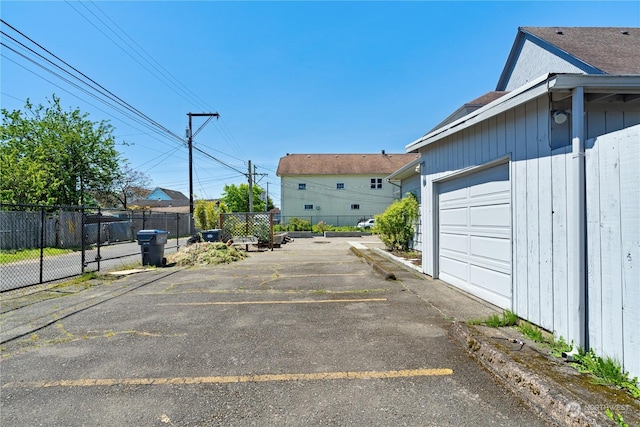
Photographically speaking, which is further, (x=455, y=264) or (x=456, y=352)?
(x=455, y=264)

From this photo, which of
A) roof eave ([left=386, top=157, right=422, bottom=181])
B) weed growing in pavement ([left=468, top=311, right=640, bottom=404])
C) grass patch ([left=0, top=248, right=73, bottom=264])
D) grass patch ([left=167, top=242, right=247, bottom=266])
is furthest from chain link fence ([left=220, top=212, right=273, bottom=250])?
weed growing in pavement ([left=468, top=311, right=640, bottom=404])

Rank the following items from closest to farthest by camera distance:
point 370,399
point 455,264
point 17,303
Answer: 1. point 370,399
2. point 17,303
3. point 455,264

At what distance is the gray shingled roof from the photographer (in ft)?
34.5

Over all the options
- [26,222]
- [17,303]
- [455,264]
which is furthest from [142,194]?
[455,264]

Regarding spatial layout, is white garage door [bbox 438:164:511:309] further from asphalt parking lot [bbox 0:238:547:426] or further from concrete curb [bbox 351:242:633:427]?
concrete curb [bbox 351:242:633:427]

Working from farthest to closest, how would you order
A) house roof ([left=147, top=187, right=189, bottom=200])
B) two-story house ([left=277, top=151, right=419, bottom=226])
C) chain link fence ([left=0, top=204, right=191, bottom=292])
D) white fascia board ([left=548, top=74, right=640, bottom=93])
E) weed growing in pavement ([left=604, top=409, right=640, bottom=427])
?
1. house roof ([left=147, top=187, right=189, bottom=200])
2. two-story house ([left=277, top=151, right=419, bottom=226])
3. chain link fence ([left=0, top=204, right=191, bottom=292])
4. white fascia board ([left=548, top=74, right=640, bottom=93])
5. weed growing in pavement ([left=604, top=409, right=640, bottom=427])

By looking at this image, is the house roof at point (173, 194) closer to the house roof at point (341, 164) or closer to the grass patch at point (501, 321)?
the house roof at point (341, 164)

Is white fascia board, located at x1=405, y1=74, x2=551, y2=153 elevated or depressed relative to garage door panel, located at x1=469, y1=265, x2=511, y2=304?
elevated

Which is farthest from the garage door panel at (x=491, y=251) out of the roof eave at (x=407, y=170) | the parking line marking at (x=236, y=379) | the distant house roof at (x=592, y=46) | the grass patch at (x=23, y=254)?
the grass patch at (x=23, y=254)

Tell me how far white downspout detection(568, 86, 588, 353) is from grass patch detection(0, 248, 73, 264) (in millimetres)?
15703

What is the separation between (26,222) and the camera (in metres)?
15.4

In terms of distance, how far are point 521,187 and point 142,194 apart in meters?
53.8

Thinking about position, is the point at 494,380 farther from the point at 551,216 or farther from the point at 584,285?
the point at 551,216

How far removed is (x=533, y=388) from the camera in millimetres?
2785
